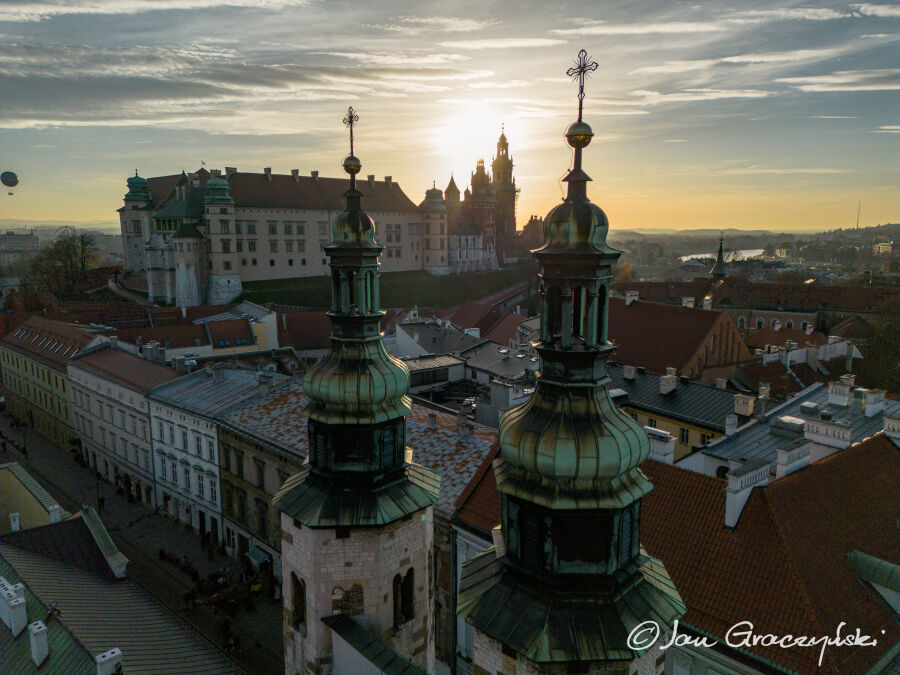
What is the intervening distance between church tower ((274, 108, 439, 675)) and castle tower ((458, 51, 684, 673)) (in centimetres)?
392

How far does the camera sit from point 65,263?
9606 cm

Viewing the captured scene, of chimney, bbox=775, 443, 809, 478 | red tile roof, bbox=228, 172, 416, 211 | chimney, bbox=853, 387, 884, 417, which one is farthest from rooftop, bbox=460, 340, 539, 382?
red tile roof, bbox=228, 172, 416, 211

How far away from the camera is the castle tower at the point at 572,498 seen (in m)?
7.29

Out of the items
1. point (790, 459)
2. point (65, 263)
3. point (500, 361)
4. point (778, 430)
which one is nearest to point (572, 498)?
point (790, 459)

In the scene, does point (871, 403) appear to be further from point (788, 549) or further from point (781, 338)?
point (781, 338)

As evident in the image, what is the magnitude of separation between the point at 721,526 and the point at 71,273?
103m

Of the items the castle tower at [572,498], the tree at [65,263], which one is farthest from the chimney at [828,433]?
the tree at [65,263]

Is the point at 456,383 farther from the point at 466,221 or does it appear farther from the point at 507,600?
the point at 466,221

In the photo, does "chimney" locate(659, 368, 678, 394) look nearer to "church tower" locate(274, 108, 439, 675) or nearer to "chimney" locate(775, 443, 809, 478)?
"chimney" locate(775, 443, 809, 478)

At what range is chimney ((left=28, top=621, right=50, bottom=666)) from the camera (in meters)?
13.2

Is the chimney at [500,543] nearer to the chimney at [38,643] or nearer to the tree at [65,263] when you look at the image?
the chimney at [38,643]

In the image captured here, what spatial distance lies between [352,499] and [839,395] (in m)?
22.2

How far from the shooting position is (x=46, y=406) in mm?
49750

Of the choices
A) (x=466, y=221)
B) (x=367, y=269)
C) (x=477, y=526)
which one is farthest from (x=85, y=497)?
(x=466, y=221)
